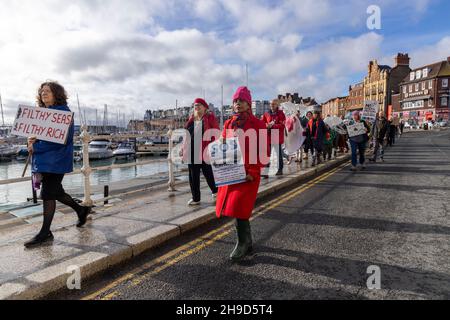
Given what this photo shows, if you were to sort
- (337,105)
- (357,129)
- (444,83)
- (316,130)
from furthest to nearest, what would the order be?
(337,105)
(444,83)
(316,130)
(357,129)

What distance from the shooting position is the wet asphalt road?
3119 mm

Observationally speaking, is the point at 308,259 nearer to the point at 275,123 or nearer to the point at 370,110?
the point at 275,123

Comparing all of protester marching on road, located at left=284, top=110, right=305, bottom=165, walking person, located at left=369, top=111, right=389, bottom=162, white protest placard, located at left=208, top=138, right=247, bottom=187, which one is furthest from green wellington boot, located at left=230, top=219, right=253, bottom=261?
walking person, located at left=369, top=111, right=389, bottom=162

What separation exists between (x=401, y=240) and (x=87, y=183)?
5.09 meters

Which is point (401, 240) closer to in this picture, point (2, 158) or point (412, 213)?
point (412, 213)

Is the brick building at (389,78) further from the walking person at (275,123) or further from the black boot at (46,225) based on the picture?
the black boot at (46,225)

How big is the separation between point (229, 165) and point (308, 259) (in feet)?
4.96

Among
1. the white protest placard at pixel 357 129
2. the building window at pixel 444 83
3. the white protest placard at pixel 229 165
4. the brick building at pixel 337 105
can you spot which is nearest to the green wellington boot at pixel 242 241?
the white protest placard at pixel 229 165

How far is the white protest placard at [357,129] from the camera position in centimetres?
1131

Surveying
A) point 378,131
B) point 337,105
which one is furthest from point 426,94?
point 378,131

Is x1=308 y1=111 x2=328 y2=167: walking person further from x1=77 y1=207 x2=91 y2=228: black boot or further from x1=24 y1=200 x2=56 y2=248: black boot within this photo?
x1=24 y1=200 x2=56 y2=248: black boot

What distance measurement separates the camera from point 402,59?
80875 mm

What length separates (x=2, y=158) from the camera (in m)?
52.1

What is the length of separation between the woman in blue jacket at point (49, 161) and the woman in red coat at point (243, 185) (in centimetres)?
212
